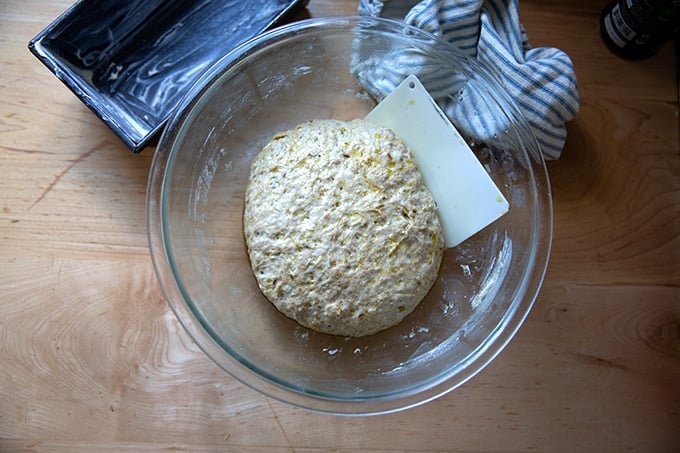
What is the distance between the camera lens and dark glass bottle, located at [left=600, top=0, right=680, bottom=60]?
889 millimetres

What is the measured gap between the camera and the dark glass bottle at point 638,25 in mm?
889

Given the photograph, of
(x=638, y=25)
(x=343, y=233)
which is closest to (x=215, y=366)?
(x=343, y=233)

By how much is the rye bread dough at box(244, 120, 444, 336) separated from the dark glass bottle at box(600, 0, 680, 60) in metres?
0.47

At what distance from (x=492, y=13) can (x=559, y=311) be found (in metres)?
0.52

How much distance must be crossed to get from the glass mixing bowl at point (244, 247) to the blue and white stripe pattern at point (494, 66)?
0.01 m

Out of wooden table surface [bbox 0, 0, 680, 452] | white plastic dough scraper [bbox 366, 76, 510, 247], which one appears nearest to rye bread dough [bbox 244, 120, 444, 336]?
white plastic dough scraper [bbox 366, 76, 510, 247]

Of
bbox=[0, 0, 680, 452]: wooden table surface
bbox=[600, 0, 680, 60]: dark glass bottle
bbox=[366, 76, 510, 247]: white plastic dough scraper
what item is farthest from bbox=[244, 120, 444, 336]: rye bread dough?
bbox=[600, 0, 680, 60]: dark glass bottle

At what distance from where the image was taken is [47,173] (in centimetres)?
94

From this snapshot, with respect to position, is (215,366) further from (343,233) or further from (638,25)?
(638,25)

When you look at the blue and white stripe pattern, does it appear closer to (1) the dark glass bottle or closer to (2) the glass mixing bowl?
(2) the glass mixing bowl

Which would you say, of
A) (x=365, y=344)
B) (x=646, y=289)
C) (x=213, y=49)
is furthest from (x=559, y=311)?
(x=213, y=49)

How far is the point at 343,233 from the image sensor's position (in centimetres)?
82

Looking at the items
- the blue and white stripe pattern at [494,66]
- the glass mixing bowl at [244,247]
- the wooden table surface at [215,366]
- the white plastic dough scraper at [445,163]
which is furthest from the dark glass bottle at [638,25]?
the white plastic dough scraper at [445,163]

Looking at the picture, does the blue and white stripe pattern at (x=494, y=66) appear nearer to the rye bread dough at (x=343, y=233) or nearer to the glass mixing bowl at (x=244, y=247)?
the glass mixing bowl at (x=244, y=247)
